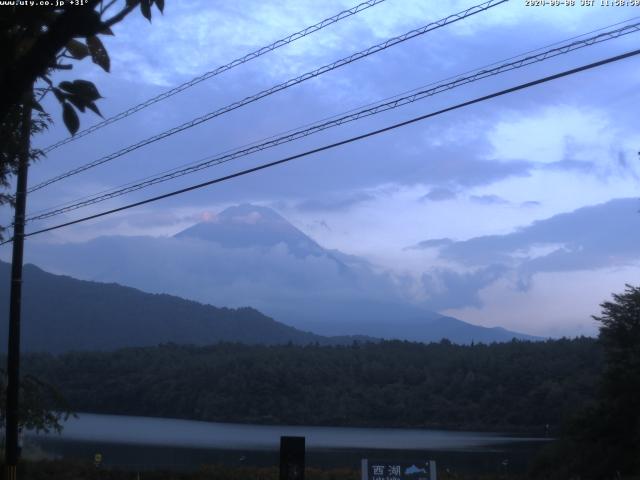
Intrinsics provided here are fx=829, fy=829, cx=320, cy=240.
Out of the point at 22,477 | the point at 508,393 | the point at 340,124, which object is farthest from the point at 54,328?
the point at 340,124

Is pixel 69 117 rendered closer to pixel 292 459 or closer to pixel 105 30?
pixel 105 30

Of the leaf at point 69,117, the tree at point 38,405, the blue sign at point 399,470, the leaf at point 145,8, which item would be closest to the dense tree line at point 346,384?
the tree at point 38,405

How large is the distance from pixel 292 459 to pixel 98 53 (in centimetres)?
1040

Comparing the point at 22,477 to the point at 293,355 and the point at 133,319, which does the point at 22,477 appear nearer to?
the point at 293,355

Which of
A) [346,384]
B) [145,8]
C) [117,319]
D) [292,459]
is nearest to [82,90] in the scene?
[145,8]

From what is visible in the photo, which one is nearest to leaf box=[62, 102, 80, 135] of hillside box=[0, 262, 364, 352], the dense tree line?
the dense tree line

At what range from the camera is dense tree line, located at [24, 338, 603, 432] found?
72.8 m

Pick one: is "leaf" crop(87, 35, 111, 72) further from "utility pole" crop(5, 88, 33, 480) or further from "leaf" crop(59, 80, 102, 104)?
"utility pole" crop(5, 88, 33, 480)

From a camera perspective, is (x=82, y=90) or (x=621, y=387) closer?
(x=82, y=90)

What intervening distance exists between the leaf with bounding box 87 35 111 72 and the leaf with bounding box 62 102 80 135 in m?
0.34

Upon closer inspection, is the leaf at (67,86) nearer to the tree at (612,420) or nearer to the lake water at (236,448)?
the lake water at (236,448)

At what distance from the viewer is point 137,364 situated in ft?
292

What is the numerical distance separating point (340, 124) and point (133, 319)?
162146mm

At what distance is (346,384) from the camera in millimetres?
88062
